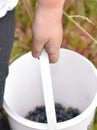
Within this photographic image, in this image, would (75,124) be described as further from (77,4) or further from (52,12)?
(77,4)

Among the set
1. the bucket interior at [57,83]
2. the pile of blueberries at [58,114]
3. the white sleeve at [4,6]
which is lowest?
the pile of blueberries at [58,114]

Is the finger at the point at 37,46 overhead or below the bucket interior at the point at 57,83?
overhead

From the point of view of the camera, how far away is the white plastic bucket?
4.43ft

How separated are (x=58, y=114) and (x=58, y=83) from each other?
4.5 inches

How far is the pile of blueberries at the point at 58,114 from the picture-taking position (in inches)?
55.5

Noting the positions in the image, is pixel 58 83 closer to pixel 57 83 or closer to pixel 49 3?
pixel 57 83

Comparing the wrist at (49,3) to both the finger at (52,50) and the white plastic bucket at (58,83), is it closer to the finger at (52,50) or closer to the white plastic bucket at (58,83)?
the finger at (52,50)

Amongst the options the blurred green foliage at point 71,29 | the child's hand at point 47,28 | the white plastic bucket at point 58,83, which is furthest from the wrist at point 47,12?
the blurred green foliage at point 71,29

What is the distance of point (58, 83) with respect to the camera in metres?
1.48

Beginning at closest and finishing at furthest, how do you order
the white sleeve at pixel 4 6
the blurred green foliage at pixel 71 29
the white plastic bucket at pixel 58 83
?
the white sleeve at pixel 4 6, the white plastic bucket at pixel 58 83, the blurred green foliage at pixel 71 29

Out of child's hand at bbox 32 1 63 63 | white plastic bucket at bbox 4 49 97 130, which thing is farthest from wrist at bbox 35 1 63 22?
white plastic bucket at bbox 4 49 97 130

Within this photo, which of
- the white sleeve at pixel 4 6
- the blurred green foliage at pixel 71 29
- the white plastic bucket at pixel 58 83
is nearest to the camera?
the white sleeve at pixel 4 6

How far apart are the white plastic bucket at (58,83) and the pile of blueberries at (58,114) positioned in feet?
0.07

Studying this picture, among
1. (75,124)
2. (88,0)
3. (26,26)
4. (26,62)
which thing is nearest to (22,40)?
(26,26)
